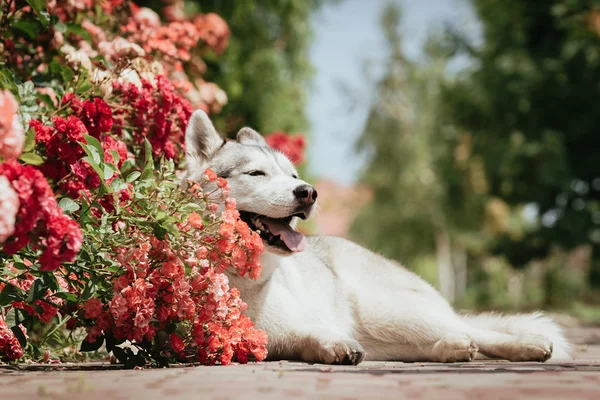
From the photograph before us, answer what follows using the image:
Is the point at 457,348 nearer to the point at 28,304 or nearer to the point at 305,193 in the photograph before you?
the point at 305,193

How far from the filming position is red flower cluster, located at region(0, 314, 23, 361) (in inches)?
158

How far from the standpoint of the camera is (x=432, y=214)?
3550 centimetres

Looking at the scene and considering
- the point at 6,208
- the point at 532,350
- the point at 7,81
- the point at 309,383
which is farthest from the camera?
the point at 532,350

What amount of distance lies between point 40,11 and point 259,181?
1710 mm

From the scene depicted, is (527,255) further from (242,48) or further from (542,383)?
(542,383)

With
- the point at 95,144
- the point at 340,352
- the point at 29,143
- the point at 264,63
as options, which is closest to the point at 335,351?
the point at 340,352

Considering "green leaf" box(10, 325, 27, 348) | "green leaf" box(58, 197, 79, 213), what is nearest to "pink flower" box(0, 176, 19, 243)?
"green leaf" box(58, 197, 79, 213)

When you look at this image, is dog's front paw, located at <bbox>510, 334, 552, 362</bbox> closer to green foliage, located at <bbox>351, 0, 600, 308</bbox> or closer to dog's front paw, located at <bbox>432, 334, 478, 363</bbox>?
dog's front paw, located at <bbox>432, 334, 478, 363</bbox>

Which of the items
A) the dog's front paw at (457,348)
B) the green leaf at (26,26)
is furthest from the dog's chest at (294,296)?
the green leaf at (26,26)

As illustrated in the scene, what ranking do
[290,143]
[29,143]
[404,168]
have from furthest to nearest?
[404,168] < [290,143] < [29,143]

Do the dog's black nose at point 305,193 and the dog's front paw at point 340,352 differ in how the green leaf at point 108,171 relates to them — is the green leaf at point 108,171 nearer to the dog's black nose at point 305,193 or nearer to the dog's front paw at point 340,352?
the dog's black nose at point 305,193

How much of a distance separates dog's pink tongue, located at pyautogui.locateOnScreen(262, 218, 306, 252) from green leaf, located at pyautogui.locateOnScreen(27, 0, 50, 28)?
1808 mm

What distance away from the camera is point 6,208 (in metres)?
2.70

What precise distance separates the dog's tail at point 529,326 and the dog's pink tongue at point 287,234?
146 centimetres
